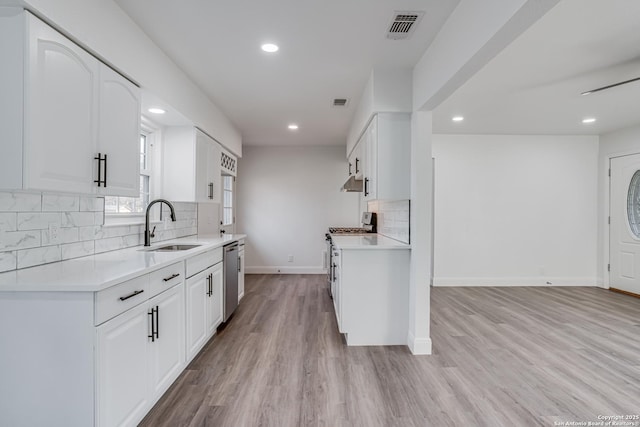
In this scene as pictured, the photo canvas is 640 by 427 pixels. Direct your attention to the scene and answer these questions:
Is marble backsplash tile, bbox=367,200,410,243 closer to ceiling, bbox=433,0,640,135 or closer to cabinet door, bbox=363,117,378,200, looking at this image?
cabinet door, bbox=363,117,378,200

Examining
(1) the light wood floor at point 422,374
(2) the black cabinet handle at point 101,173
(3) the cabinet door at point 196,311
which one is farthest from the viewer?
(3) the cabinet door at point 196,311

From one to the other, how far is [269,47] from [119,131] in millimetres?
1328

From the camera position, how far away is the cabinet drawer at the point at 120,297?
1.47 metres

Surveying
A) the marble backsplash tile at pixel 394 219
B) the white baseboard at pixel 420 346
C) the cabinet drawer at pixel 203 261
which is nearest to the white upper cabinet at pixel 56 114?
the cabinet drawer at pixel 203 261

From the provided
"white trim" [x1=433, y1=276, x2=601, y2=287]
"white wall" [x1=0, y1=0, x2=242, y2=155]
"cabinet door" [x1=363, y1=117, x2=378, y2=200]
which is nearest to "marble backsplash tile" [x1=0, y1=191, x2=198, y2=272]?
"white wall" [x1=0, y1=0, x2=242, y2=155]

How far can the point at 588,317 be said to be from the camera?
392 centimetres

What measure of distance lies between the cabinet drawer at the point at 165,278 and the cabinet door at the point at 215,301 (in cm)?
73

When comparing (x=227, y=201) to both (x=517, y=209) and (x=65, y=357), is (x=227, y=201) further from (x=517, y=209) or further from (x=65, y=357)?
(x=517, y=209)

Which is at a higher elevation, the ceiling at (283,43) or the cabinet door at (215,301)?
the ceiling at (283,43)

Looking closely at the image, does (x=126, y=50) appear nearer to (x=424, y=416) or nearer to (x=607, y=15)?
(x=424, y=416)

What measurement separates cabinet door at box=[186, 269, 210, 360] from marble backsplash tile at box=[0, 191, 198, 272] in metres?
0.69

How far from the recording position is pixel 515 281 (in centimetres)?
550

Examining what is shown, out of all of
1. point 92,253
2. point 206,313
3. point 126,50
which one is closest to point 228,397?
point 206,313

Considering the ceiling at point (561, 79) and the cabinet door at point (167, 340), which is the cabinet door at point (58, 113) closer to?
the cabinet door at point (167, 340)
